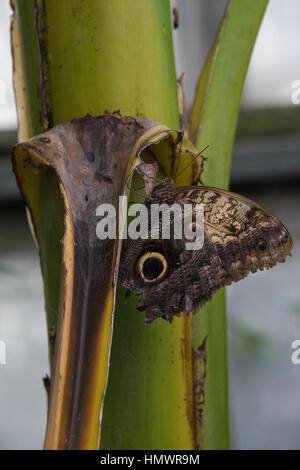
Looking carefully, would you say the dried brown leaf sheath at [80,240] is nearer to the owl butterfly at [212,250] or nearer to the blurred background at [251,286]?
the owl butterfly at [212,250]

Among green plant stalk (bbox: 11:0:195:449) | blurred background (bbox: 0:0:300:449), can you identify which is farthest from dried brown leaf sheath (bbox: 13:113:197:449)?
blurred background (bbox: 0:0:300:449)

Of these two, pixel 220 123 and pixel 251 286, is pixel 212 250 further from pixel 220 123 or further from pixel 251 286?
pixel 251 286

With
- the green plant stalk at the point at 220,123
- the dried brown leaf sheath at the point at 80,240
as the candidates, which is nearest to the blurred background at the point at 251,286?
the green plant stalk at the point at 220,123

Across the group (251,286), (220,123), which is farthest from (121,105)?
(251,286)

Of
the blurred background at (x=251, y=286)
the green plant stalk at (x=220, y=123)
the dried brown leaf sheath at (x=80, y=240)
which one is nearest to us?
the dried brown leaf sheath at (x=80, y=240)

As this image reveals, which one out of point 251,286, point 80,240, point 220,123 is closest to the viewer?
point 80,240

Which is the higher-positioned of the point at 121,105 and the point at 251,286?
the point at 251,286

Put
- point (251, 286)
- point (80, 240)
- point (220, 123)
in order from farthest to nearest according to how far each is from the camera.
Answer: point (251, 286) → point (220, 123) → point (80, 240)

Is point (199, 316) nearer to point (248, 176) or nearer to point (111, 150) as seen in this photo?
point (111, 150)
